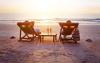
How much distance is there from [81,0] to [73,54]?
34.9 metres

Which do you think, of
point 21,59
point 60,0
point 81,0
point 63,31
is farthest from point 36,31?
point 60,0

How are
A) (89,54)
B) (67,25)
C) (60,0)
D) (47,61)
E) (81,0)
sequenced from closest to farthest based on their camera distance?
(47,61), (89,54), (67,25), (81,0), (60,0)

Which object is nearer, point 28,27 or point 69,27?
point 69,27

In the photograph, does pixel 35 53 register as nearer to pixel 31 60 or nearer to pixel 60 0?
pixel 31 60

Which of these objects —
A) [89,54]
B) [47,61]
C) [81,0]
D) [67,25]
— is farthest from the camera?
[81,0]

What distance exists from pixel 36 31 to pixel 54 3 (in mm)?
35883

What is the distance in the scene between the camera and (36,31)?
14.6 metres

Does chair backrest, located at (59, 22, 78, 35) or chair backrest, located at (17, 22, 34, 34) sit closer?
chair backrest, located at (59, 22, 78, 35)

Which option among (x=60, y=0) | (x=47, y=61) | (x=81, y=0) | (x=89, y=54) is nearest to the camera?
(x=47, y=61)

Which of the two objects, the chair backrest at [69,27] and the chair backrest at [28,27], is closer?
the chair backrest at [69,27]

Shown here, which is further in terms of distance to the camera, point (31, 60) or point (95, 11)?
point (95, 11)

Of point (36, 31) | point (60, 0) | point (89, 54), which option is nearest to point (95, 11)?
point (60, 0)

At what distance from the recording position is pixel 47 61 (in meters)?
8.81

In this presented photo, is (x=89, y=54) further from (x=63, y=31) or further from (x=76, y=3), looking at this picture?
(x=76, y=3)
